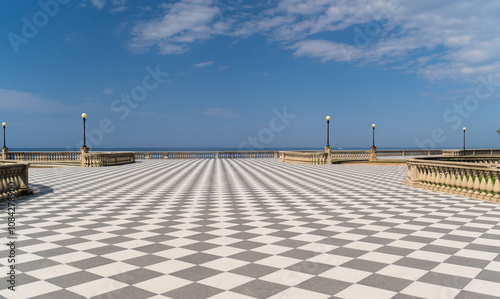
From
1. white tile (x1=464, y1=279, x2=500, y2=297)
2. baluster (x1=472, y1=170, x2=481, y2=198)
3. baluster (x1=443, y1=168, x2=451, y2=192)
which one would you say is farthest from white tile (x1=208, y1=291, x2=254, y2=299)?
baluster (x1=443, y1=168, x2=451, y2=192)

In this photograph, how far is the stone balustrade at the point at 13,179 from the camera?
39.3ft

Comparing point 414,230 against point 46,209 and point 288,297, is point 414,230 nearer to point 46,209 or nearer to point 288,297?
point 288,297

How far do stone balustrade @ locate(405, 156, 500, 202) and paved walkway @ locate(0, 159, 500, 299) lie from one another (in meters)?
0.77

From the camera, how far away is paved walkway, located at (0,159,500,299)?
4684mm

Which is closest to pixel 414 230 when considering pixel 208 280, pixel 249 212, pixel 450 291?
pixel 450 291

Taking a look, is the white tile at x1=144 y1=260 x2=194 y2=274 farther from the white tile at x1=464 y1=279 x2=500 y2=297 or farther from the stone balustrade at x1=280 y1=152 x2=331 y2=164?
the stone balustrade at x1=280 y1=152 x2=331 y2=164

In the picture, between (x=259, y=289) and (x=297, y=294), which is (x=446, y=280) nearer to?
(x=297, y=294)

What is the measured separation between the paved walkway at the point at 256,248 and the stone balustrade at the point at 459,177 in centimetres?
77

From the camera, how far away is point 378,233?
24.9 ft

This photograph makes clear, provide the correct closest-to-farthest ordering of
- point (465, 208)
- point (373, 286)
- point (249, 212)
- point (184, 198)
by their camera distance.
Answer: point (373, 286) < point (249, 212) < point (465, 208) < point (184, 198)

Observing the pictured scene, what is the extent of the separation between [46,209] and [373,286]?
9.37 metres

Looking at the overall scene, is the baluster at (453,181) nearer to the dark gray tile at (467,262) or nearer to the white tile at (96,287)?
the dark gray tile at (467,262)

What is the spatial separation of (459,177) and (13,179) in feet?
52.0

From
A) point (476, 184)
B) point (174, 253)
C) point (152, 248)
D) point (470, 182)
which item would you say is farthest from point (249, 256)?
point (470, 182)
